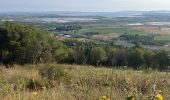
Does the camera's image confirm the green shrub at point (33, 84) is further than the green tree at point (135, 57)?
No

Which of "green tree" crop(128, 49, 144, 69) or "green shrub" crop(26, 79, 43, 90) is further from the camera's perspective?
"green tree" crop(128, 49, 144, 69)

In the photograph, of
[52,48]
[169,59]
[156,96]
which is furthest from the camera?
[169,59]

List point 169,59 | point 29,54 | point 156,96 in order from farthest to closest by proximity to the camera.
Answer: point 169,59 → point 29,54 → point 156,96

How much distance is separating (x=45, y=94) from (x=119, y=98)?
2.77 feet

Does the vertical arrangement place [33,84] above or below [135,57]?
above

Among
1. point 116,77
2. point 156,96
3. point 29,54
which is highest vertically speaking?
point 156,96

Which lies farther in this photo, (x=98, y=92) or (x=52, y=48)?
(x=52, y=48)

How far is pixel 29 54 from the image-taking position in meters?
22.3

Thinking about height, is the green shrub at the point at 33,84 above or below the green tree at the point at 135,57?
above

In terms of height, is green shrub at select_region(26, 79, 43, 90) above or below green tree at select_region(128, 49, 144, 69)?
above

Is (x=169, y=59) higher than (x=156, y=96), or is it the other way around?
(x=156, y=96)

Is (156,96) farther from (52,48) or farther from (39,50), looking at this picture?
(52,48)

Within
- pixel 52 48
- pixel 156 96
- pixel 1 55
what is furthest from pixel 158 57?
pixel 156 96

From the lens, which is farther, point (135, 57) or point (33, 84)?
point (135, 57)
